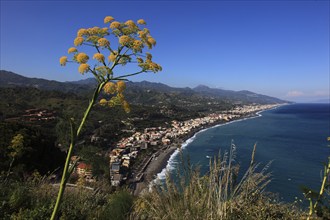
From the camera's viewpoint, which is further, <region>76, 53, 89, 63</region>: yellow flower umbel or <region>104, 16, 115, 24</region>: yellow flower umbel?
<region>104, 16, 115, 24</region>: yellow flower umbel

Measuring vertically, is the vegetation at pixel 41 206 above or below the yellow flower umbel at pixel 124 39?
below

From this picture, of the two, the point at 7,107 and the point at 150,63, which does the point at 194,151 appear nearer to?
the point at 7,107

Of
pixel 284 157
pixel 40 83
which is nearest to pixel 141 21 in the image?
pixel 284 157

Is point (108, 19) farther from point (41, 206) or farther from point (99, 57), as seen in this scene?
point (41, 206)

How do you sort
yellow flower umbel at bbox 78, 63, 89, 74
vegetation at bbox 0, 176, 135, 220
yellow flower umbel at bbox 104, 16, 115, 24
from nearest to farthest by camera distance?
yellow flower umbel at bbox 78, 63, 89, 74 → yellow flower umbel at bbox 104, 16, 115, 24 → vegetation at bbox 0, 176, 135, 220

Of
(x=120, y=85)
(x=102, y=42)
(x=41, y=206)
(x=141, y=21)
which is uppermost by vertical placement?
(x=141, y=21)

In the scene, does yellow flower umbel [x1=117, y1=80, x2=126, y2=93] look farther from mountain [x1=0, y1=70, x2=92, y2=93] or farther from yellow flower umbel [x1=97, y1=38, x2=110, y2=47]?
mountain [x1=0, y1=70, x2=92, y2=93]

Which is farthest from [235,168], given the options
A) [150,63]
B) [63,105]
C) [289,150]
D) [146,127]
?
[146,127]

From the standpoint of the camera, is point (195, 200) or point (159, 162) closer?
point (195, 200)

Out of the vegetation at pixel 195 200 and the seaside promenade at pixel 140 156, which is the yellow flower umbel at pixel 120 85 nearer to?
the vegetation at pixel 195 200

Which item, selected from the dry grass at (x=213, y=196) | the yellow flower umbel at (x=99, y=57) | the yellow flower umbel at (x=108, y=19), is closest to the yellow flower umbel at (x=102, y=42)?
the yellow flower umbel at (x=99, y=57)

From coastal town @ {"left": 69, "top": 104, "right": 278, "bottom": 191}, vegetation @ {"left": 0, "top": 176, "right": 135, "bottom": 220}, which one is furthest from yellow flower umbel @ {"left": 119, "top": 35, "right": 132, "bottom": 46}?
coastal town @ {"left": 69, "top": 104, "right": 278, "bottom": 191}

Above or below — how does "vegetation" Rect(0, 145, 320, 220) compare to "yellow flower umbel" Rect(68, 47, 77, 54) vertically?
below
